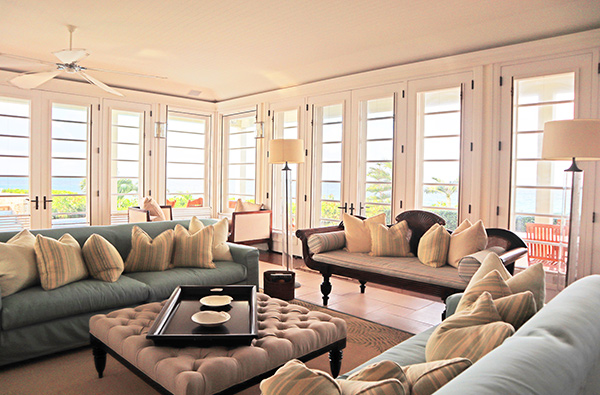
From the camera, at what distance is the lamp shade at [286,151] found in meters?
5.09

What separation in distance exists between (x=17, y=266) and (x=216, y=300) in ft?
4.62

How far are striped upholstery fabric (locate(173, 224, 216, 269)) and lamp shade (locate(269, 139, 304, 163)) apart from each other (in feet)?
5.09

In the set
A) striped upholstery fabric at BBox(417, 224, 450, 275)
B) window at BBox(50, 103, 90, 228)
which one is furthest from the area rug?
window at BBox(50, 103, 90, 228)

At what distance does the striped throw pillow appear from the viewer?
372 centimetres

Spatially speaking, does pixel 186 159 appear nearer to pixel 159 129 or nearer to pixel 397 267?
pixel 159 129

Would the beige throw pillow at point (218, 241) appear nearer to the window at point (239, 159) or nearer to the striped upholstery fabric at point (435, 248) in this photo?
the striped upholstery fabric at point (435, 248)

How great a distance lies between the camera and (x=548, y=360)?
35.4 inches

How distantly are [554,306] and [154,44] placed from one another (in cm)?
523

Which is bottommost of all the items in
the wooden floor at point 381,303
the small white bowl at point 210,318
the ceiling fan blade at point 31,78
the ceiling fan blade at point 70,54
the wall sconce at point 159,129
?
the wooden floor at point 381,303

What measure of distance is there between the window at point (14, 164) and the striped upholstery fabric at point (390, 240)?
502 cm

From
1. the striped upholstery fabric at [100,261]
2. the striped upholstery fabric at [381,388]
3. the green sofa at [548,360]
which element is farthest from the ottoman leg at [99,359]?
the green sofa at [548,360]

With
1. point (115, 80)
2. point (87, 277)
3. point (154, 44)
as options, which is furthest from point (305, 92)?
point (87, 277)

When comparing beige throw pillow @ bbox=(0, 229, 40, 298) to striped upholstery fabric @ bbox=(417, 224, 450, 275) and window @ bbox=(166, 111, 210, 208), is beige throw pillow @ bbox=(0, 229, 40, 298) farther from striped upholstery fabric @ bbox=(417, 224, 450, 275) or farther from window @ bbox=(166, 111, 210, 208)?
window @ bbox=(166, 111, 210, 208)

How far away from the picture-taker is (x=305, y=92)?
6434mm
